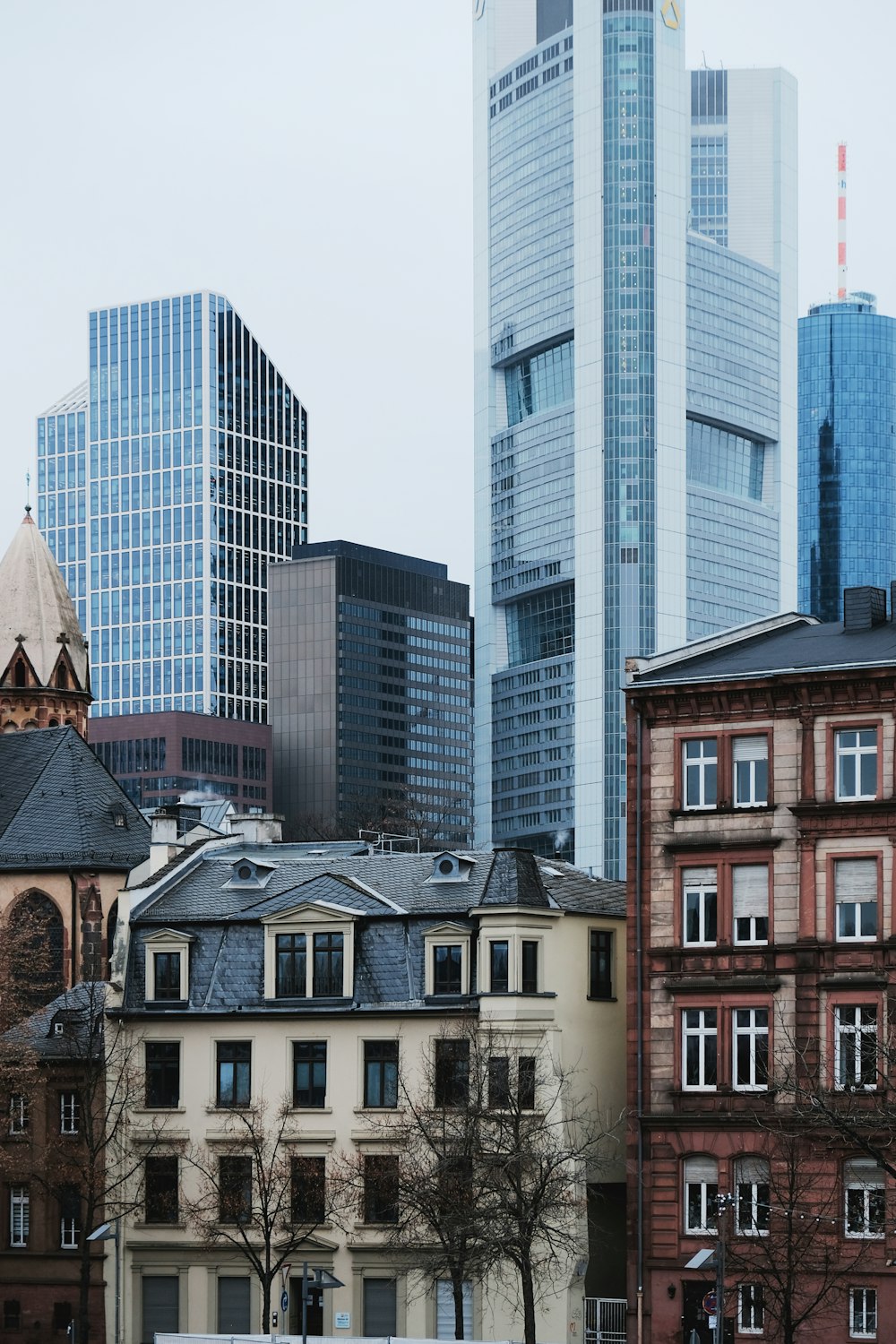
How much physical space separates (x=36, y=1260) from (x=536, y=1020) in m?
18.9

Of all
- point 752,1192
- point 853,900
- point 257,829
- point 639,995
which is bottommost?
point 752,1192

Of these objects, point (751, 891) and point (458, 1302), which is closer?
A: point (458, 1302)

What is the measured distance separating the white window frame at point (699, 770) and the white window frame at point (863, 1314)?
1402cm

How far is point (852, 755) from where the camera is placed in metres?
72.1

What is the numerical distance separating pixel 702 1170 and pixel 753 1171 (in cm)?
160

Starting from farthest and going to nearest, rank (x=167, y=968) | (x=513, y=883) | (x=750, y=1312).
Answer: (x=167, y=968)
(x=513, y=883)
(x=750, y=1312)

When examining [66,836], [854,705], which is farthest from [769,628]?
[66,836]

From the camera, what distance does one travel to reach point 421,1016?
7812cm

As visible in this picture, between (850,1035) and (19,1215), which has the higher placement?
(850,1035)

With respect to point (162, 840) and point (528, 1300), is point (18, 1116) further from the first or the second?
point (528, 1300)

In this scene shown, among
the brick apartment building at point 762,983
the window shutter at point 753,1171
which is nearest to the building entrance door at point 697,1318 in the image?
the brick apartment building at point 762,983

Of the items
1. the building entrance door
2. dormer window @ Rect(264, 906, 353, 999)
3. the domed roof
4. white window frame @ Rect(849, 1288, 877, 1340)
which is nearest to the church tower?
the domed roof

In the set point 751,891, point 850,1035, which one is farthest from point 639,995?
point 850,1035

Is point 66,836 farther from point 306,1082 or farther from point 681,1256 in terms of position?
point 681,1256
